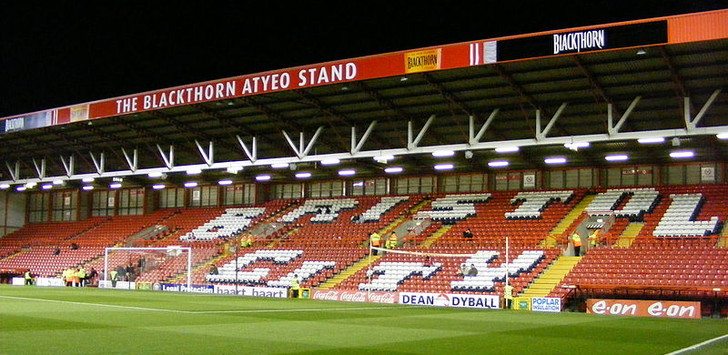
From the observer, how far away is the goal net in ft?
147

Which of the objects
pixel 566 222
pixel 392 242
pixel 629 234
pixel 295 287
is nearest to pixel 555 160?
pixel 566 222

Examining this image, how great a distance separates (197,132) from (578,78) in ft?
69.4

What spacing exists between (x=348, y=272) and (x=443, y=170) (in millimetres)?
10108

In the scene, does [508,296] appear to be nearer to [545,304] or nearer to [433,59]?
[545,304]

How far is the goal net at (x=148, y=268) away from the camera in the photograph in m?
44.7

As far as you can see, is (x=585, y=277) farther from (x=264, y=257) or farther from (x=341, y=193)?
(x=341, y=193)

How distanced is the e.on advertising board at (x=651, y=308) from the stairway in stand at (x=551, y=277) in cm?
336

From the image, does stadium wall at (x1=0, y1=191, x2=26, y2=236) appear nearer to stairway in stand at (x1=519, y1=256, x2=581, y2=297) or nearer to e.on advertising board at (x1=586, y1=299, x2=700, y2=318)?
stairway in stand at (x1=519, y1=256, x2=581, y2=297)

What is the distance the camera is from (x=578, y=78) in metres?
29.2

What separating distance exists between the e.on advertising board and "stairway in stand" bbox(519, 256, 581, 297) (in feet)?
11.0

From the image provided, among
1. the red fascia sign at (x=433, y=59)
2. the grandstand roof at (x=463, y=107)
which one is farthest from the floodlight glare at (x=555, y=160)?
the red fascia sign at (x=433, y=59)

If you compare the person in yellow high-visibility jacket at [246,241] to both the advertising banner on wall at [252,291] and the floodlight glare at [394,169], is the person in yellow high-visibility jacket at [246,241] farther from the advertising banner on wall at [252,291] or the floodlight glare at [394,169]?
the floodlight glare at [394,169]

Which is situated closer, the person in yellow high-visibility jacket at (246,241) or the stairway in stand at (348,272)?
the stairway in stand at (348,272)

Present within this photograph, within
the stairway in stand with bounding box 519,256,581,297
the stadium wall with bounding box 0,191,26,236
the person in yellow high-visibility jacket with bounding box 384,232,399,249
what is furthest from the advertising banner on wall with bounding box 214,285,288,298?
the stadium wall with bounding box 0,191,26,236
